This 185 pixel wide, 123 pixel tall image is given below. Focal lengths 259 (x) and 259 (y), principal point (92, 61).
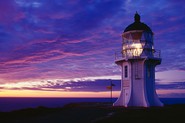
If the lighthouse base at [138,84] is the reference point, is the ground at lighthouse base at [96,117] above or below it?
below

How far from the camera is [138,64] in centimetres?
2909

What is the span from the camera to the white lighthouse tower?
1121 inches

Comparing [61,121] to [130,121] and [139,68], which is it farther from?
[139,68]

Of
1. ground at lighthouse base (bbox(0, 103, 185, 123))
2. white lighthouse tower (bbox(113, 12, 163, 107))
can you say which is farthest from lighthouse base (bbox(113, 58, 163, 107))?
ground at lighthouse base (bbox(0, 103, 185, 123))

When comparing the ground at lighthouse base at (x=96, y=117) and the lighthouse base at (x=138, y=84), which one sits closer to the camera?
the ground at lighthouse base at (x=96, y=117)

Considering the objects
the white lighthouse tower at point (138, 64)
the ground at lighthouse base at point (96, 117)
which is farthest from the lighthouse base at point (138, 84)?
the ground at lighthouse base at point (96, 117)

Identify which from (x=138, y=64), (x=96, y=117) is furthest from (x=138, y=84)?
(x=96, y=117)

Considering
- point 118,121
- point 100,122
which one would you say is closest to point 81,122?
point 100,122

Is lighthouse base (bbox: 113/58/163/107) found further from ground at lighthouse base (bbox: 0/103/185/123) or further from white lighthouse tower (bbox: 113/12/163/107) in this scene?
ground at lighthouse base (bbox: 0/103/185/123)

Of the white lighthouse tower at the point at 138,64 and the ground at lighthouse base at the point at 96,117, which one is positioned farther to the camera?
the white lighthouse tower at the point at 138,64

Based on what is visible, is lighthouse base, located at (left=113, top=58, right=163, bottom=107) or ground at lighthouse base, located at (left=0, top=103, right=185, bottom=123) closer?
ground at lighthouse base, located at (left=0, top=103, right=185, bottom=123)

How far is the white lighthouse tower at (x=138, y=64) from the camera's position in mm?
28469

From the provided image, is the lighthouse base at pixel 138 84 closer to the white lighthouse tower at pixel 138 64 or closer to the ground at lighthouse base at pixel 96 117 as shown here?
the white lighthouse tower at pixel 138 64

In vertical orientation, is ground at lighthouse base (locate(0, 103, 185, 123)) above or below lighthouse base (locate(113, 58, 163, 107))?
below
